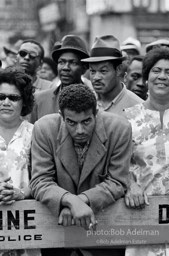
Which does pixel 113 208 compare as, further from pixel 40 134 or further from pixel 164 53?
pixel 164 53

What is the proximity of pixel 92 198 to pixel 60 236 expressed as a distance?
0.39m

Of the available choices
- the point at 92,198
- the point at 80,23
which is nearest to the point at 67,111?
the point at 92,198

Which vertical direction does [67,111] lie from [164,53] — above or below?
below

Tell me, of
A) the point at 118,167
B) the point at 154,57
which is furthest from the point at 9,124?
the point at 154,57

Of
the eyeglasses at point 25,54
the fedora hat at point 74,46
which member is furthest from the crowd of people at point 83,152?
the eyeglasses at point 25,54

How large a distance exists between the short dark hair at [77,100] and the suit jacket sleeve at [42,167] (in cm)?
25

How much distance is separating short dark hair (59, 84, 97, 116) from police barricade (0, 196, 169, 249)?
2.27ft

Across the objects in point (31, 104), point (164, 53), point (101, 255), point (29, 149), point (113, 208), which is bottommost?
point (101, 255)

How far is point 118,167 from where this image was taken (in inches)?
159

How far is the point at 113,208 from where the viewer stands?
13.4 ft

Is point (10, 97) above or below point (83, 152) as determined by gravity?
above

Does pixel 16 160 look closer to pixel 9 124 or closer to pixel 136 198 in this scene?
pixel 9 124

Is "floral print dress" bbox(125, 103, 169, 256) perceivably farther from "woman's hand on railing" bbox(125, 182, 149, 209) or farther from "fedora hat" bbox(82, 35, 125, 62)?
"fedora hat" bbox(82, 35, 125, 62)

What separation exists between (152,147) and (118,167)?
38 centimetres
